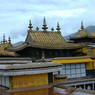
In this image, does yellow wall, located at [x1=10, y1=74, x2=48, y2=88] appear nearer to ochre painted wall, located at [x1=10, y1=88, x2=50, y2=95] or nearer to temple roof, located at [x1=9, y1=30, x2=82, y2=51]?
ochre painted wall, located at [x1=10, y1=88, x2=50, y2=95]

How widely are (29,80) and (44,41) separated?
33.6 ft

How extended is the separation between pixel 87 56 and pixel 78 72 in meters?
1.97

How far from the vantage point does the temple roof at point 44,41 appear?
70.1ft

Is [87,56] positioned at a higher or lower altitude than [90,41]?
lower

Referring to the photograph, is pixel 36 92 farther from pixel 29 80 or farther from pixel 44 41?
pixel 44 41

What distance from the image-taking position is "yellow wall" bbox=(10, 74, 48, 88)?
39.1 feet

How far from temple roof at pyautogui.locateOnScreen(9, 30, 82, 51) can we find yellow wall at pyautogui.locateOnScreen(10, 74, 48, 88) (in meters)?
8.18

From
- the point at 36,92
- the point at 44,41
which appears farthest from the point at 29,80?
the point at 44,41

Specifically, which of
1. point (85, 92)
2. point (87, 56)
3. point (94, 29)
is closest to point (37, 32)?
point (87, 56)

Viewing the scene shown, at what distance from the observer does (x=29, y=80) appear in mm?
12336

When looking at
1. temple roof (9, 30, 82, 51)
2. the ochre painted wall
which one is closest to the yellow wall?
the ochre painted wall

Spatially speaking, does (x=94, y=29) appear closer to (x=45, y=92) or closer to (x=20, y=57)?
(x=20, y=57)


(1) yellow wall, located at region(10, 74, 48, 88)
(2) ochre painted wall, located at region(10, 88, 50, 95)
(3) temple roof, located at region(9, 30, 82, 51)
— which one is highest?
(3) temple roof, located at region(9, 30, 82, 51)

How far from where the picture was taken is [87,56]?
23859 mm
